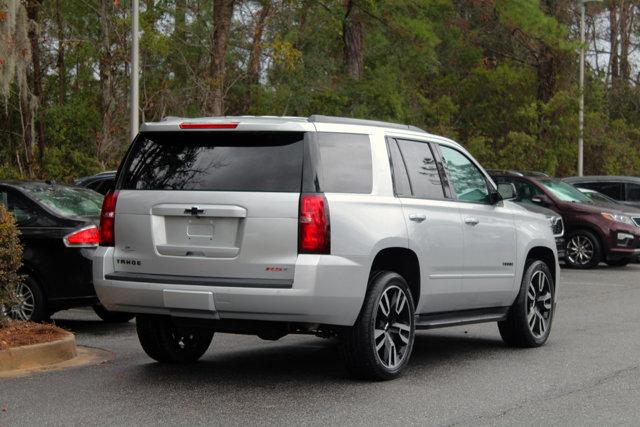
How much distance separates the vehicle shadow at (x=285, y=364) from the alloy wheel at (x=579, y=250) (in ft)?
36.2

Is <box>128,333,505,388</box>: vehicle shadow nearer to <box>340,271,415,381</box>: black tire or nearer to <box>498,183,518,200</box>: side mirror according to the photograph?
<box>340,271,415,381</box>: black tire

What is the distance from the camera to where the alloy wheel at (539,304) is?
10.7 metres

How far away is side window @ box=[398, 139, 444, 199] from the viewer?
9.12 meters

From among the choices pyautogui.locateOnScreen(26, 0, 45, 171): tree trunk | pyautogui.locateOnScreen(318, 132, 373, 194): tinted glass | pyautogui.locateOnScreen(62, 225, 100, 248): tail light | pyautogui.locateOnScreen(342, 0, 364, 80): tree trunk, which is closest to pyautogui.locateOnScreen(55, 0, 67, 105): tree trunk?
pyautogui.locateOnScreen(26, 0, 45, 171): tree trunk

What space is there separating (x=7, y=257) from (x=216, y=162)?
7.85 feet

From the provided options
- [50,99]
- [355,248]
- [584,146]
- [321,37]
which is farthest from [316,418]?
[50,99]

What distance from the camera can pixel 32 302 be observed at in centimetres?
1137

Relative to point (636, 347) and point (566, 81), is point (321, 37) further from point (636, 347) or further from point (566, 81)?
point (636, 347)

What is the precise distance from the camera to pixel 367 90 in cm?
3052

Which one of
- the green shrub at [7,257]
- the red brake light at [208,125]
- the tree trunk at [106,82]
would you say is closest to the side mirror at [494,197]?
the red brake light at [208,125]

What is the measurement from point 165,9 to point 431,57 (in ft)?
24.8

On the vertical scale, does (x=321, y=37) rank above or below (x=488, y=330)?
above

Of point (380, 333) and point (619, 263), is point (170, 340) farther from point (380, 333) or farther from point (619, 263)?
point (619, 263)

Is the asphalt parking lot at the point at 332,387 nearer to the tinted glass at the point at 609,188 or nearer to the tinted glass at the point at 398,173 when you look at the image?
the tinted glass at the point at 398,173
